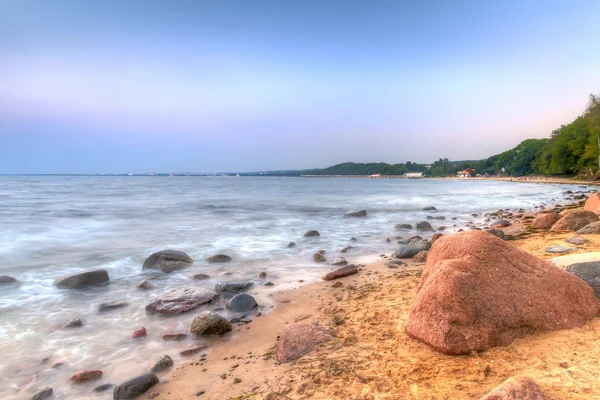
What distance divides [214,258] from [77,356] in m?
6.05

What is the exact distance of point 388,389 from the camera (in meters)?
3.51

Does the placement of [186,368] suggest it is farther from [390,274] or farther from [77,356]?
[390,274]

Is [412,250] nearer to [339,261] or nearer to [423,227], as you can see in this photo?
[339,261]

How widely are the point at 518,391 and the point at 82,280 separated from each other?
949cm

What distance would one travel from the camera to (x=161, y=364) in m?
4.86

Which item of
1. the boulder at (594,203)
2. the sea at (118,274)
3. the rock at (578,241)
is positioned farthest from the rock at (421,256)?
the boulder at (594,203)

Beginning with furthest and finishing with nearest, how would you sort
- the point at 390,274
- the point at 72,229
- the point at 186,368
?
the point at 72,229, the point at 390,274, the point at 186,368

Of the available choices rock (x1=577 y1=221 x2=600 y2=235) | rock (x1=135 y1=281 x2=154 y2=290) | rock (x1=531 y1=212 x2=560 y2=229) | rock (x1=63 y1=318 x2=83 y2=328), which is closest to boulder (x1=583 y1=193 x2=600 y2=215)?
rock (x1=531 y1=212 x2=560 y2=229)

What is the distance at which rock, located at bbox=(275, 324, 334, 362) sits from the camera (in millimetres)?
4575

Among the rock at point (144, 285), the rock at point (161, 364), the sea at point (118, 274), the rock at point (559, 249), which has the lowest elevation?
the sea at point (118, 274)

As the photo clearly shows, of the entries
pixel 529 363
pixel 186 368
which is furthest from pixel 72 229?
pixel 529 363

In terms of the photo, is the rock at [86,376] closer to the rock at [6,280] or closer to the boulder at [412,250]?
the rock at [6,280]

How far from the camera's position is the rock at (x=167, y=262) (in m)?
10.2

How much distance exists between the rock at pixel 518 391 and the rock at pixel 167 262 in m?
9.14
